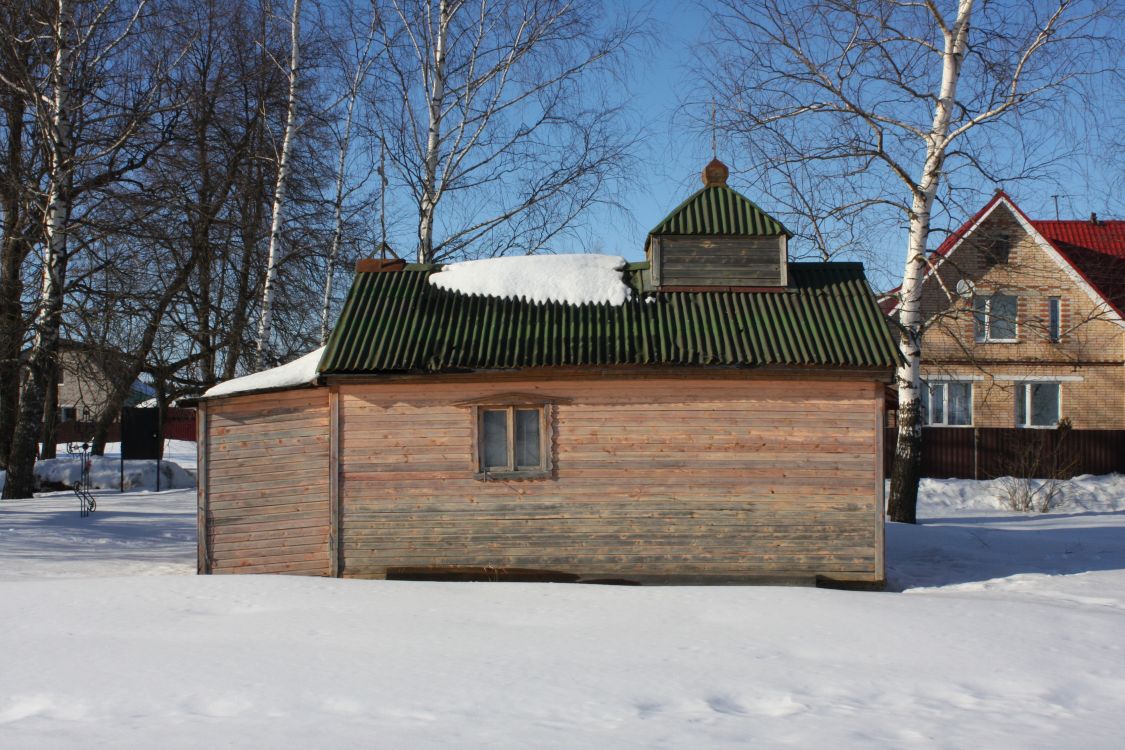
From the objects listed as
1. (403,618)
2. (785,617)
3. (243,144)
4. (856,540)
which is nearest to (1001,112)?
(856,540)

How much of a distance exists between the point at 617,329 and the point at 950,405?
19.2 metres

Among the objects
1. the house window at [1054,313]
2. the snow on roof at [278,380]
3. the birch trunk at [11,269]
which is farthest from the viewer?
the house window at [1054,313]

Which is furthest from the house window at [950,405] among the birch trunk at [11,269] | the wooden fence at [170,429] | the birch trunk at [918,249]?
the wooden fence at [170,429]

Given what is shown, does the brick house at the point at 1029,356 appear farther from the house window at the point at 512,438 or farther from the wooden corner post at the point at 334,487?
the wooden corner post at the point at 334,487

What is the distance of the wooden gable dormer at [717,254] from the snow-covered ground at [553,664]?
159 inches

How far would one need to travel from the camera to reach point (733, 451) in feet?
37.9

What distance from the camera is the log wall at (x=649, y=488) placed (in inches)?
454

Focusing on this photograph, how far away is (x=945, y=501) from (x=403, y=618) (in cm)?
1640

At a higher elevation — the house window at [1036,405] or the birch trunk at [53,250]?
the birch trunk at [53,250]

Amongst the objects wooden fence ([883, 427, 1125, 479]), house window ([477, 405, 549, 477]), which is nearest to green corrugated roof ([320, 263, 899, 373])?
house window ([477, 405, 549, 477])

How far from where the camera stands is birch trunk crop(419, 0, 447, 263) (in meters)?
18.0

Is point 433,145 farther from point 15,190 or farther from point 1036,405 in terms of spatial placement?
point 1036,405

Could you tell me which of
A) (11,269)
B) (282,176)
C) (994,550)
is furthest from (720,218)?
(11,269)

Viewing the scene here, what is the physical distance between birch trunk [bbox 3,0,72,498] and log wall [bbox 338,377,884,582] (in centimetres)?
968
